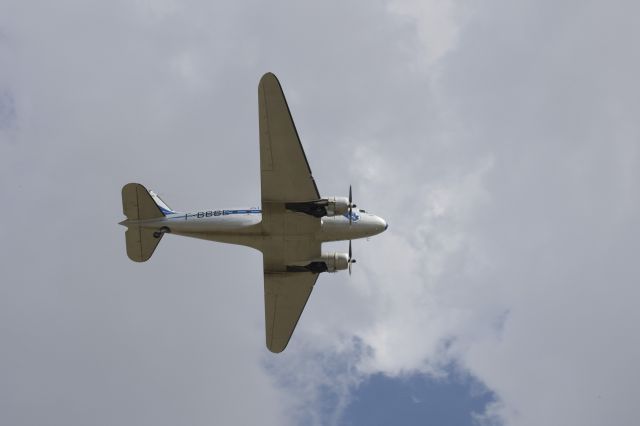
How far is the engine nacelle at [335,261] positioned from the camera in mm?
48469

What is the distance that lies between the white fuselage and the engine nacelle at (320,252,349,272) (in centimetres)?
185

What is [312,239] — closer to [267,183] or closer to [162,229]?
[267,183]

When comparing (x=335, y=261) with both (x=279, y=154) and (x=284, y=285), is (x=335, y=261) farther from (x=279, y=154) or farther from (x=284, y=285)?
(x=279, y=154)

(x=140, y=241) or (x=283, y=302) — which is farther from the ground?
(x=140, y=241)

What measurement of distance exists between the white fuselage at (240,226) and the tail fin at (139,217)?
35 cm

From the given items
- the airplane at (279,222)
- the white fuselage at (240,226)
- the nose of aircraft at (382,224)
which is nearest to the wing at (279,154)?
the airplane at (279,222)

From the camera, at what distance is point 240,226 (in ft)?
151

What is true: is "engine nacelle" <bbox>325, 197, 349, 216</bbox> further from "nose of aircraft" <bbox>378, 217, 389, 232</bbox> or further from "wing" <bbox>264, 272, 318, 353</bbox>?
"wing" <bbox>264, 272, 318, 353</bbox>

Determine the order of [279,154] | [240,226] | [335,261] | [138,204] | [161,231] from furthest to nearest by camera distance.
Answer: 1. [335,261]
2. [161,231]
3. [138,204]
4. [240,226]
5. [279,154]

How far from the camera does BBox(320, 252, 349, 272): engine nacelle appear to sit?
48.5m

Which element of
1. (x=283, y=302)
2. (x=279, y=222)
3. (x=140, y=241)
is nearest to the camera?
(x=279, y=222)

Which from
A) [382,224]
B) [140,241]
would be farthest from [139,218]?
[382,224]

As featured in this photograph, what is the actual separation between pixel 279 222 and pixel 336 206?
10.6 ft

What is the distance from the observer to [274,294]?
49656 mm
